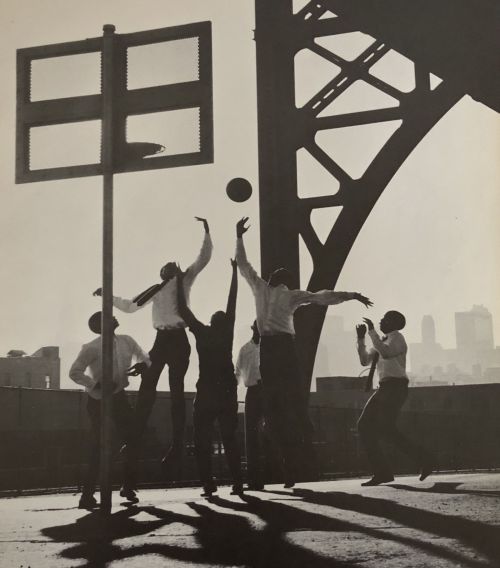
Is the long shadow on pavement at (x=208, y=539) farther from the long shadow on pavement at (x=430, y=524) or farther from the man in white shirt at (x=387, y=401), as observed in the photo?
the man in white shirt at (x=387, y=401)

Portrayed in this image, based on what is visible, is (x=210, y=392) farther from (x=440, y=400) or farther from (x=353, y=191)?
(x=440, y=400)

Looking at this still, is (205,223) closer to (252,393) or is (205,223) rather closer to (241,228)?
(241,228)

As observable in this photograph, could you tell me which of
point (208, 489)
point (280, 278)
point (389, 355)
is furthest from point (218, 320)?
point (389, 355)

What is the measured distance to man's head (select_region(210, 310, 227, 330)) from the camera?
859 cm

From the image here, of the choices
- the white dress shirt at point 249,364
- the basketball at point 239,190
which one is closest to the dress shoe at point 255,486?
the white dress shirt at point 249,364

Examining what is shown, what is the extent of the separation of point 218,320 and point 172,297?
437mm

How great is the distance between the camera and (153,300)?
8555 millimetres

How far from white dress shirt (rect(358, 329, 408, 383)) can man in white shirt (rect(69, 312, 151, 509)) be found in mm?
2513

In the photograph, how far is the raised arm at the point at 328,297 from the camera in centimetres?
787

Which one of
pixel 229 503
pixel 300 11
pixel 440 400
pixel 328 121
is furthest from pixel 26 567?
pixel 440 400

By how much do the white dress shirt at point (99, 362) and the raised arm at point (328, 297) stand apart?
4.43 ft

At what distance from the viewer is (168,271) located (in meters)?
8.58

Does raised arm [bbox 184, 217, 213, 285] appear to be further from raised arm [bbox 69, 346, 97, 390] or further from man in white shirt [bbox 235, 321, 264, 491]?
man in white shirt [bbox 235, 321, 264, 491]

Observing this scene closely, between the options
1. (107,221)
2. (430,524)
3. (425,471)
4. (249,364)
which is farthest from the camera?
(249,364)
